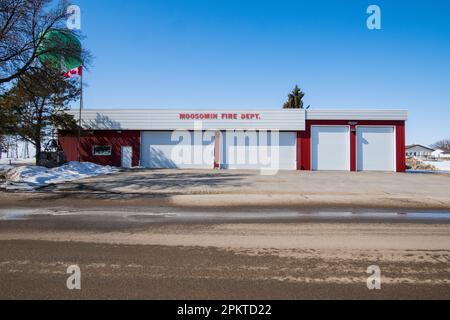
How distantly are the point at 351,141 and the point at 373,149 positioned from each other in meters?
2.30

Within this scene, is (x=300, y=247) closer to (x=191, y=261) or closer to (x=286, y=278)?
(x=286, y=278)

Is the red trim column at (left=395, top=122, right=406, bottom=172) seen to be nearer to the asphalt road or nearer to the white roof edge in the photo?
the white roof edge

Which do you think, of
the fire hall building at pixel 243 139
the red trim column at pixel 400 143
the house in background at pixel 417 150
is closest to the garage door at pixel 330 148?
the fire hall building at pixel 243 139

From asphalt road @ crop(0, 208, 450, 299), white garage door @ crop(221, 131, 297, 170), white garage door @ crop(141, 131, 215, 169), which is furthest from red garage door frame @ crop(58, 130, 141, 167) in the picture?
asphalt road @ crop(0, 208, 450, 299)

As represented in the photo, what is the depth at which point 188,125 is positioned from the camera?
26.8m

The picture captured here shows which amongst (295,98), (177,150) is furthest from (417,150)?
(177,150)

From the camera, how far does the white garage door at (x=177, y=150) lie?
2700 centimetres

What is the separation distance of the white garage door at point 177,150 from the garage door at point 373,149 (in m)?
14.0

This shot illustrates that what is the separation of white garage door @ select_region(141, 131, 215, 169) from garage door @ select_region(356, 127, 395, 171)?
1405 centimetres

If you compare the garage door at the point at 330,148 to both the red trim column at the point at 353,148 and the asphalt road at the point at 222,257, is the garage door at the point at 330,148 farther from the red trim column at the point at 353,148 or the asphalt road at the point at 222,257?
the asphalt road at the point at 222,257

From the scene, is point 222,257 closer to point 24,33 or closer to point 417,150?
point 24,33

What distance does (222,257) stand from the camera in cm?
445
